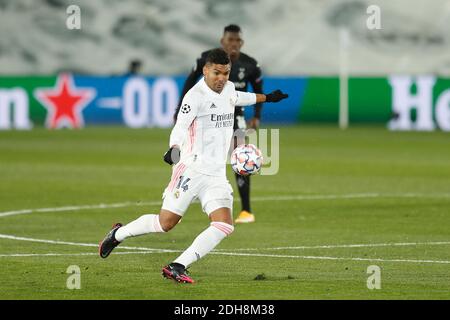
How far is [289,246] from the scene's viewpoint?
42.2 feet

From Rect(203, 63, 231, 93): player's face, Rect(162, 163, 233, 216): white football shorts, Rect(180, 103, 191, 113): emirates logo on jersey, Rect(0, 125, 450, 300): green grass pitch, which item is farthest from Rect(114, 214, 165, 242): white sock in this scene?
Rect(203, 63, 231, 93): player's face

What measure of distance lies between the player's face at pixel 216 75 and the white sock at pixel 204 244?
3.85 feet

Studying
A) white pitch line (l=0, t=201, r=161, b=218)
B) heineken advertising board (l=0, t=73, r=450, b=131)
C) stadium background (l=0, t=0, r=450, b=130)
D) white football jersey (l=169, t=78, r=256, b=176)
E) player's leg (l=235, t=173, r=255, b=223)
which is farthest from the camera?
stadium background (l=0, t=0, r=450, b=130)

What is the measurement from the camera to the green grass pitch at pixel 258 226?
1023 centimetres

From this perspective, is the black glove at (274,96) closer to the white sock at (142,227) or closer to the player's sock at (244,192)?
the white sock at (142,227)

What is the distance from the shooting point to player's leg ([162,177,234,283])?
33.7ft

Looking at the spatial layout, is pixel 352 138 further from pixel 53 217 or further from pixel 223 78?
pixel 223 78

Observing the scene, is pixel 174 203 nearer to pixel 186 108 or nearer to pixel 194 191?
pixel 194 191

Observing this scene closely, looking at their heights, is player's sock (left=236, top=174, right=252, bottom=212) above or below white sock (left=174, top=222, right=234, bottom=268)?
above

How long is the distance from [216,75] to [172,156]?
90 centimetres

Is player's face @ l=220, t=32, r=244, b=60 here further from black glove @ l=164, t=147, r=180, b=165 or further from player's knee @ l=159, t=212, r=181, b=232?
black glove @ l=164, t=147, r=180, b=165

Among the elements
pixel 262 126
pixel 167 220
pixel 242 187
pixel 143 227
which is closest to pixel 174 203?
pixel 167 220

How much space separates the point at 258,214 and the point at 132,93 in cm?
1812
